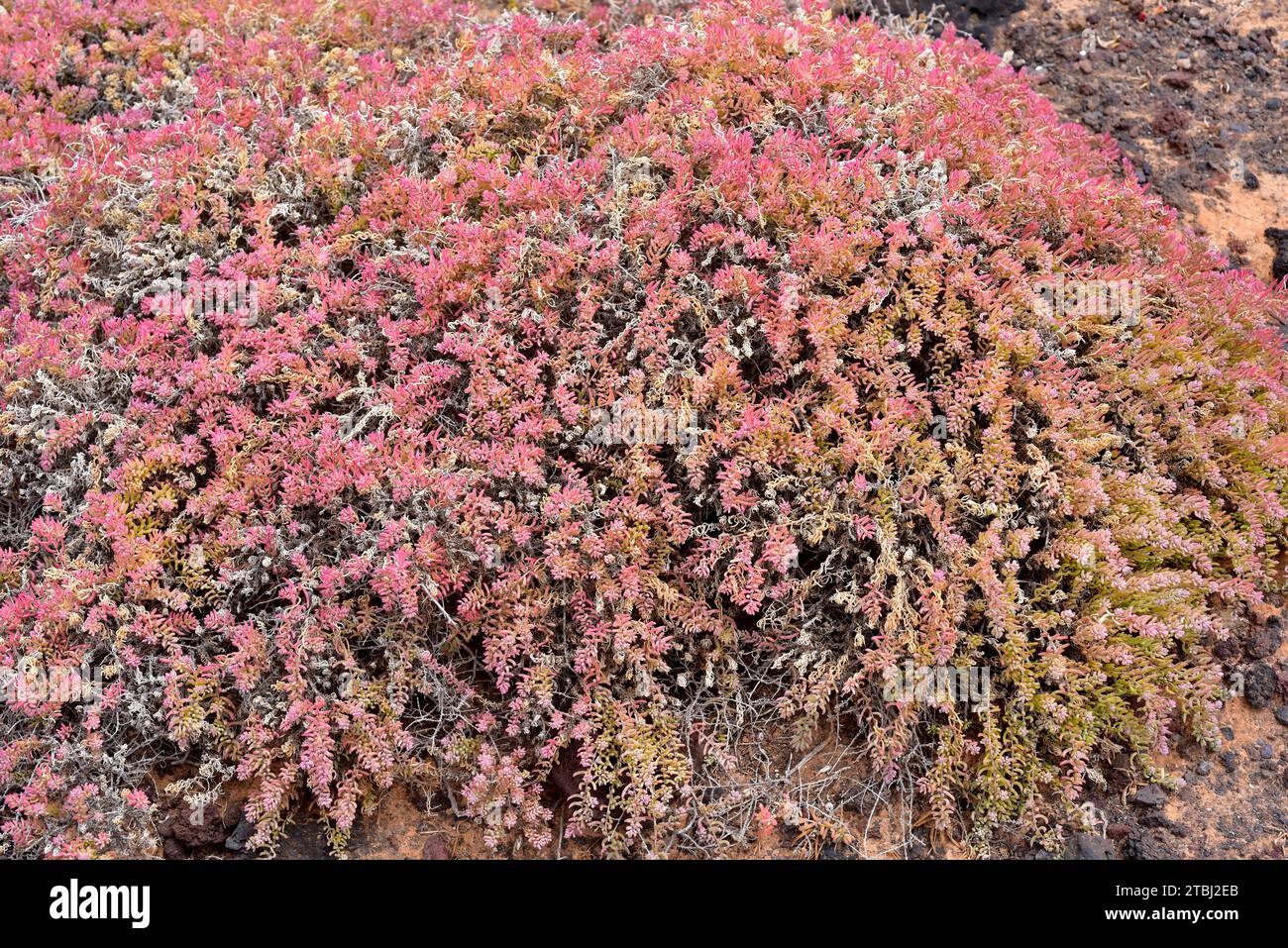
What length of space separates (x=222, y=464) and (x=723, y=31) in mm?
3074

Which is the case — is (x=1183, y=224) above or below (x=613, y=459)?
above

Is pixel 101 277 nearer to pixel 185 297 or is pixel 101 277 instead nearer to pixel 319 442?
pixel 185 297

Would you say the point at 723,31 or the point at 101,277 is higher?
the point at 723,31

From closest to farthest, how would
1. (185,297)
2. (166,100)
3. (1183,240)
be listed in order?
(185,297)
(1183,240)
(166,100)

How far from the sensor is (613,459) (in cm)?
399

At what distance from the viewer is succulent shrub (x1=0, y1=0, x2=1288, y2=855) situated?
376 cm

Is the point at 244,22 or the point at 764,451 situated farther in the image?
the point at 244,22

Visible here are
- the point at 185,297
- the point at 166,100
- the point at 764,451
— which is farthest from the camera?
the point at 166,100

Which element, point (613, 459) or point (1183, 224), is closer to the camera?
point (613, 459)

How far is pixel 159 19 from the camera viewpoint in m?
5.94

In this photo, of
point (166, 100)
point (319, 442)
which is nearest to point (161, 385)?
point (319, 442)

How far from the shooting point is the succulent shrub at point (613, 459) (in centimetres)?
376
